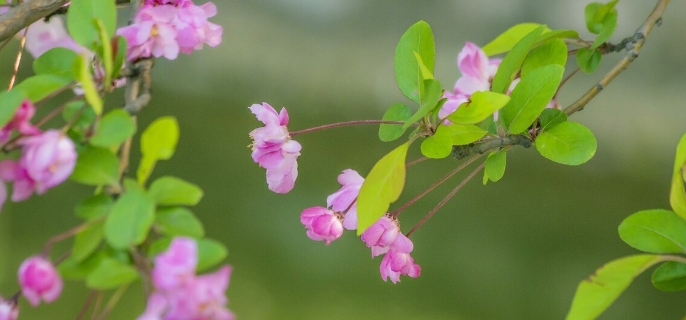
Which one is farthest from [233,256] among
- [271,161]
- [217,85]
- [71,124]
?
[71,124]

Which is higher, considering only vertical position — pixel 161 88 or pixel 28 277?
pixel 28 277

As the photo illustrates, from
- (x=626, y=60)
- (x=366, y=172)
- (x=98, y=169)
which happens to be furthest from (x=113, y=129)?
(x=366, y=172)

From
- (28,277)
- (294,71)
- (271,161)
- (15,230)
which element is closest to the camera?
(28,277)

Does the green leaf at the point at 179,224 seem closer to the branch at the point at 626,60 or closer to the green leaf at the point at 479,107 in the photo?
the green leaf at the point at 479,107

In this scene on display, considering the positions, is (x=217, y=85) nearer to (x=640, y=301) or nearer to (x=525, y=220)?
(x=525, y=220)

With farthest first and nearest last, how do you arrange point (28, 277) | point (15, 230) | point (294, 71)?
point (294, 71), point (15, 230), point (28, 277)

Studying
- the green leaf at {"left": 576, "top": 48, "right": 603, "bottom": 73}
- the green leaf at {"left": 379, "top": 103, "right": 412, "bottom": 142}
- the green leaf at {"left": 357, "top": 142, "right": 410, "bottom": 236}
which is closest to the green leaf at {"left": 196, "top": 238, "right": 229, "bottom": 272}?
the green leaf at {"left": 357, "top": 142, "right": 410, "bottom": 236}

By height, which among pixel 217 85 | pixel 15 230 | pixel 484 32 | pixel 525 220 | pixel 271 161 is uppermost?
pixel 271 161

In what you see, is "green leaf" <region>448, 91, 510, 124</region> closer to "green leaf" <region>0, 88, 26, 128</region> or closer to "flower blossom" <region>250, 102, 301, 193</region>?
"flower blossom" <region>250, 102, 301, 193</region>
